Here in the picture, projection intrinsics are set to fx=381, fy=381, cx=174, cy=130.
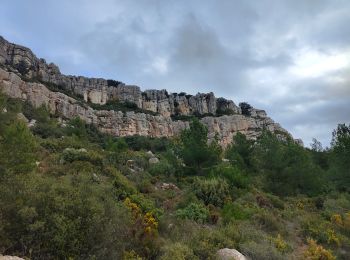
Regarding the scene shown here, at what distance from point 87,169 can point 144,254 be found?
9845 mm

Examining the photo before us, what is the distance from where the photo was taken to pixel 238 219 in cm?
1353

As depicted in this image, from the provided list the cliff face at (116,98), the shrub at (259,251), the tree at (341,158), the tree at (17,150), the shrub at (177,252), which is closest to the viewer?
the shrub at (177,252)

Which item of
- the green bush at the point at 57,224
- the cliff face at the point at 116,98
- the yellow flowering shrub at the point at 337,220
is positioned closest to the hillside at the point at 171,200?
the green bush at the point at 57,224

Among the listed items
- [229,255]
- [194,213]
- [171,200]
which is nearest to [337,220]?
[194,213]

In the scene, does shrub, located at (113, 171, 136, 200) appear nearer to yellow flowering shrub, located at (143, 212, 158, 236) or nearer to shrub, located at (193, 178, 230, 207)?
shrub, located at (193, 178, 230, 207)

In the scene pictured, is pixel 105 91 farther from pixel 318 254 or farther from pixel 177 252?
pixel 177 252

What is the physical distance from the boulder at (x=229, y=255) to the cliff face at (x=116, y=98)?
52343mm


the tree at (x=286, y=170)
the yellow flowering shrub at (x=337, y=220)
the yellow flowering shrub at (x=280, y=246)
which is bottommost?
the yellow flowering shrub at (x=280, y=246)

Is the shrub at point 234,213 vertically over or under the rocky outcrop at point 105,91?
under

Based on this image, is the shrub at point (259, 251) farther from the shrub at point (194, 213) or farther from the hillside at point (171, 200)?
the shrub at point (194, 213)

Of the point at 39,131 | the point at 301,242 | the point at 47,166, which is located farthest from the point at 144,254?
the point at 39,131

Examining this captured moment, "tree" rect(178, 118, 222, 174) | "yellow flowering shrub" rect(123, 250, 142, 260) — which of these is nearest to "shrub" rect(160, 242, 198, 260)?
"yellow flowering shrub" rect(123, 250, 142, 260)

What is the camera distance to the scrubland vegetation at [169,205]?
757 cm

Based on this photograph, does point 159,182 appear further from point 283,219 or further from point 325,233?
point 325,233
